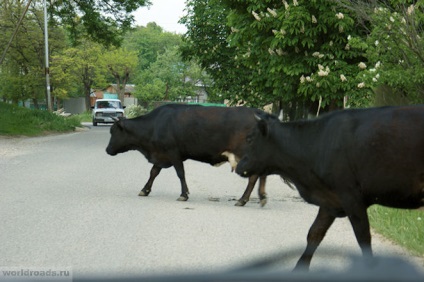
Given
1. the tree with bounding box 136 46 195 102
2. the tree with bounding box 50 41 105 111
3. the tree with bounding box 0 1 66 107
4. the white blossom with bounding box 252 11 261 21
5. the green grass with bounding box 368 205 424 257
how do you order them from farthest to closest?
1. the tree with bounding box 136 46 195 102
2. the tree with bounding box 50 41 105 111
3. the tree with bounding box 0 1 66 107
4. the white blossom with bounding box 252 11 261 21
5. the green grass with bounding box 368 205 424 257

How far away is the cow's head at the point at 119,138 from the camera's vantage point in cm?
1214

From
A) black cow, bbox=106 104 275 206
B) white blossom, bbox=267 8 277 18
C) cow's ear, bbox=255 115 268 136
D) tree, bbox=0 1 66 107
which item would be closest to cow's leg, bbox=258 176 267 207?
black cow, bbox=106 104 275 206

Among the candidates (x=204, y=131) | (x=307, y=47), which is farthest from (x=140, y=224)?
(x=307, y=47)

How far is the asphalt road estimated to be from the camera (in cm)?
652

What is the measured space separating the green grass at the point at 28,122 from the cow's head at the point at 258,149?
78.5ft

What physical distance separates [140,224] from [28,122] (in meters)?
25.6

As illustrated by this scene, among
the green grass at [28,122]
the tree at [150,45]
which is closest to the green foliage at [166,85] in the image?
the tree at [150,45]

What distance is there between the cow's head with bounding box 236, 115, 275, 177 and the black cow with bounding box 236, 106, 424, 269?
47 centimetres

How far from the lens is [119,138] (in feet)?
40.1

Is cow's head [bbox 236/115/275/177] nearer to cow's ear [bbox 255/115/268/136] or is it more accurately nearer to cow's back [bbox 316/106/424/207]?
cow's ear [bbox 255/115/268/136]

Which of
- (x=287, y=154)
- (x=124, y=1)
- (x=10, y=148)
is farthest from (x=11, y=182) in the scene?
(x=124, y=1)

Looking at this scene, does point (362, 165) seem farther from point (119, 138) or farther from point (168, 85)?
point (168, 85)

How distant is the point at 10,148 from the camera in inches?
878

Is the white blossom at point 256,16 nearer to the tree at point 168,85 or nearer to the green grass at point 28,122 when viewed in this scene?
the green grass at point 28,122
